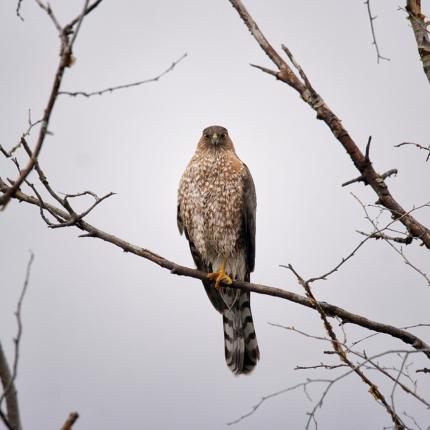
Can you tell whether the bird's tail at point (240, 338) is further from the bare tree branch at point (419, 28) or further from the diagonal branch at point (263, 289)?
the bare tree branch at point (419, 28)

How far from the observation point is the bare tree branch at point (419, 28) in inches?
147

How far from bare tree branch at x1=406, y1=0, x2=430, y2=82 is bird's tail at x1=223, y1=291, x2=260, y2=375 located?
3.59 metres

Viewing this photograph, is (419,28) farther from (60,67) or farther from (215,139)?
(215,139)

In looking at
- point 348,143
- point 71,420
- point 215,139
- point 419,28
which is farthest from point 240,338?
point 71,420

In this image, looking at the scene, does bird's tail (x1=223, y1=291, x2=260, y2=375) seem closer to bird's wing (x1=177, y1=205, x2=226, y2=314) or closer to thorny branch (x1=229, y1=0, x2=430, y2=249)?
bird's wing (x1=177, y1=205, x2=226, y2=314)

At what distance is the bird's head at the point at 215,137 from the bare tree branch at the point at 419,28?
366cm

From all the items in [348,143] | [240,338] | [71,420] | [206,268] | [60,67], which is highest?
[206,268]

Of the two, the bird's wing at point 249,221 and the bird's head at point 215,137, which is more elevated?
the bird's head at point 215,137

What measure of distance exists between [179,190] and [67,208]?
315 cm

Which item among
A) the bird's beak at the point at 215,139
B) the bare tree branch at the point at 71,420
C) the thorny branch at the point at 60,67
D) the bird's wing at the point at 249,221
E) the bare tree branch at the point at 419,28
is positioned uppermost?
the bird's beak at the point at 215,139

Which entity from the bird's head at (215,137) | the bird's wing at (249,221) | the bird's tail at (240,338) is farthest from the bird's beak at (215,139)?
the bird's tail at (240,338)

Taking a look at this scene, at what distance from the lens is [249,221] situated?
6.75 m

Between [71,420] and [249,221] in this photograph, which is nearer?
[71,420]

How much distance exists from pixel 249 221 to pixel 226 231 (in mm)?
257
